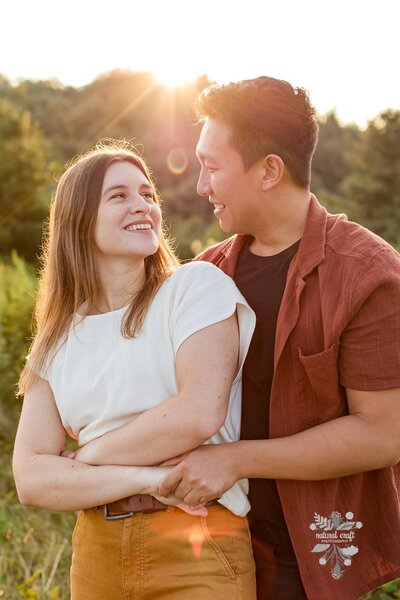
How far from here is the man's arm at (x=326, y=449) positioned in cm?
251

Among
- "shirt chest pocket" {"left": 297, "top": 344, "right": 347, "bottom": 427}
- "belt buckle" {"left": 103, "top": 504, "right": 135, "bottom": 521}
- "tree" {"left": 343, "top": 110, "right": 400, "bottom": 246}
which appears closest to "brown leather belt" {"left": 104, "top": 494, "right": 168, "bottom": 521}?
"belt buckle" {"left": 103, "top": 504, "right": 135, "bottom": 521}

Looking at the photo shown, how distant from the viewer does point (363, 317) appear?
2559mm

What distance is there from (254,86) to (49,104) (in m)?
43.7

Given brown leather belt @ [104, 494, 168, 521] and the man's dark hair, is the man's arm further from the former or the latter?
the man's dark hair

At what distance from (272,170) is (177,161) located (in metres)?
41.3

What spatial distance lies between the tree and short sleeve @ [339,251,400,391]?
27018mm

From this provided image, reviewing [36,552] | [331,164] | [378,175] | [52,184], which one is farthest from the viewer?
[331,164]

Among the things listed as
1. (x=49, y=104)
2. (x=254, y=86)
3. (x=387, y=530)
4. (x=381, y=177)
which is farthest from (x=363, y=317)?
(x=49, y=104)

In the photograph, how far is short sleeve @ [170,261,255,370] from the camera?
2576 millimetres

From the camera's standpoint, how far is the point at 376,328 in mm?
2555

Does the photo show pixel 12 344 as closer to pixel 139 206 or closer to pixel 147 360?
pixel 139 206

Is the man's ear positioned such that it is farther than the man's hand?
Yes

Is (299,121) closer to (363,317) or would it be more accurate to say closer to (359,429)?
(363,317)

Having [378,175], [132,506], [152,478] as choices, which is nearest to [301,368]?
[152,478]
